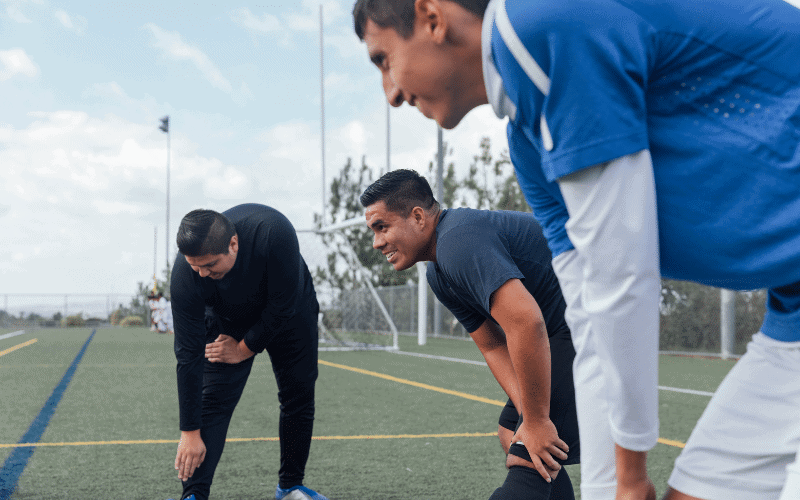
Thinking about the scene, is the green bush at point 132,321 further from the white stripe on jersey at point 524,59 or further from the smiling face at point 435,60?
the white stripe on jersey at point 524,59

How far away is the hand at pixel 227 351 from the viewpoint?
4.01 metres

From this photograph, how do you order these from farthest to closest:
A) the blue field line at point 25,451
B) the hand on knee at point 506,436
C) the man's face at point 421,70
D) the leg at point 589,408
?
the blue field line at point 25,451 → the hand on knee at point 506,436 → the leg at point 589,408 → the man's face at point 421,70

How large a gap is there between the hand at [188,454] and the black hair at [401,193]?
5.20ft

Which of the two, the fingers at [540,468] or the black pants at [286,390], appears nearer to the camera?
the fingers at [540,468]

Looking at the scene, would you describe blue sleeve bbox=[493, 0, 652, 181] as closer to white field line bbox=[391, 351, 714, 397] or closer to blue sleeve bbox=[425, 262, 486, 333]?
blue sleeve bbox=[425, 262, 486, 333]

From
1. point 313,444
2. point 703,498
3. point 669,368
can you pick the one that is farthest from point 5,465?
point 669,368

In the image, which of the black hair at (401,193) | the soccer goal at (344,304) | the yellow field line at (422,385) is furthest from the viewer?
the soccer goal at (344,304)

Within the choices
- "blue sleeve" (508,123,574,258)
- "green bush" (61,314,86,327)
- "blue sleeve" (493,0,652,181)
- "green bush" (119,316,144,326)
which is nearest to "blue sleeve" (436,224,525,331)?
"blue sleeve" (508,123,574,258)

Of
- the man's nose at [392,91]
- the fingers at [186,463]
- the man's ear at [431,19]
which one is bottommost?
the fingers at [186,463]

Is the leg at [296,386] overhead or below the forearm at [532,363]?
below

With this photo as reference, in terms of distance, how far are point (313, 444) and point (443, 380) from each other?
465 cm

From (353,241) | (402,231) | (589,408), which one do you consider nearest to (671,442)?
(402,231)

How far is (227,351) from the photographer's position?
4.01 m

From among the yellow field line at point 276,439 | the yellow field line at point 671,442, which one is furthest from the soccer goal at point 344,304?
the yellow field line at point 671,442
